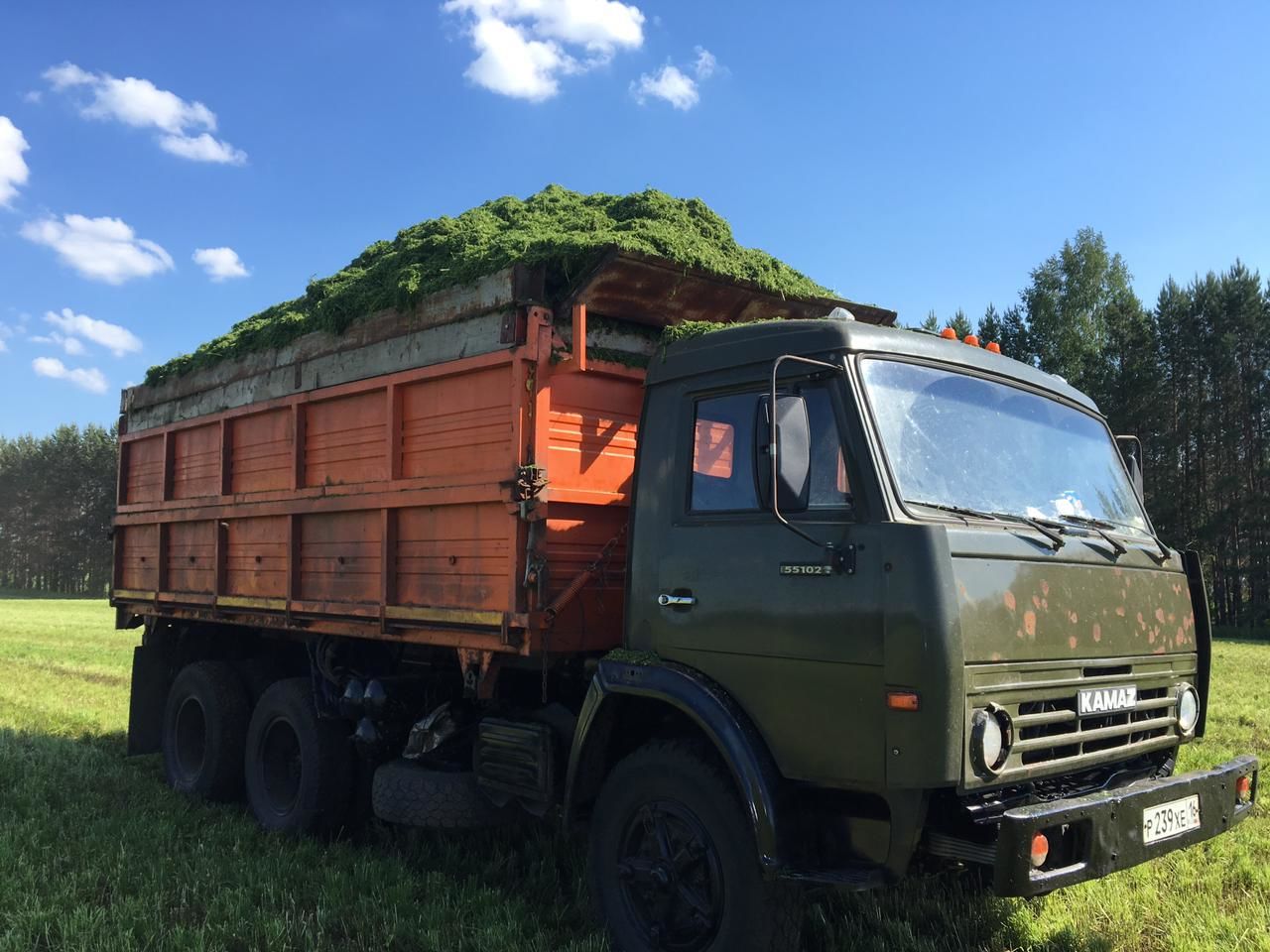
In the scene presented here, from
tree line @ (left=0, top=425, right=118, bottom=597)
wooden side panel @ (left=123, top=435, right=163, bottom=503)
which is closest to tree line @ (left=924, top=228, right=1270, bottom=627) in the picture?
wooden side panel @ (left=123, top=435, right=163, bottom=503)

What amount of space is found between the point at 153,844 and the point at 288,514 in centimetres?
207

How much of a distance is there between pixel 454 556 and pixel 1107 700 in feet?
10.1

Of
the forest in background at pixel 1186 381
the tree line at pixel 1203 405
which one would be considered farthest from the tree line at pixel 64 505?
the tree line at pixel 1203 405

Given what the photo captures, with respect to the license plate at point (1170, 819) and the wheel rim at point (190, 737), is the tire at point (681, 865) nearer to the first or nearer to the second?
the license plate at point (1170, 819)

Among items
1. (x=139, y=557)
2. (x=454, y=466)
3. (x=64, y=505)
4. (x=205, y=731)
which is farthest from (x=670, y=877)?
(x=64, y=505)

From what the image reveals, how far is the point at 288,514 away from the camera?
6309 millimetres

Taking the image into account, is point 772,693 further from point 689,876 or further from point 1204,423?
point 1204,423

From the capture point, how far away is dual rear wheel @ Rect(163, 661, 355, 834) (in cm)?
592

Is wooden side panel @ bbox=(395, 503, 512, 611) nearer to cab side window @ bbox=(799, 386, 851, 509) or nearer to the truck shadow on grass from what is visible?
the truck shadow on grass

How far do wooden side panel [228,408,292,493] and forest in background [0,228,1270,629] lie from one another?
32.8 meters

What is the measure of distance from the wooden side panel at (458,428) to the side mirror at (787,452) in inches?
58.7

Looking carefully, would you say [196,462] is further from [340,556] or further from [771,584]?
[771,584]

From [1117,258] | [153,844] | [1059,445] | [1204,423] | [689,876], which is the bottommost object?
[153,844]

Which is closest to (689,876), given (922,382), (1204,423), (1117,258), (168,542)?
(922,382)
